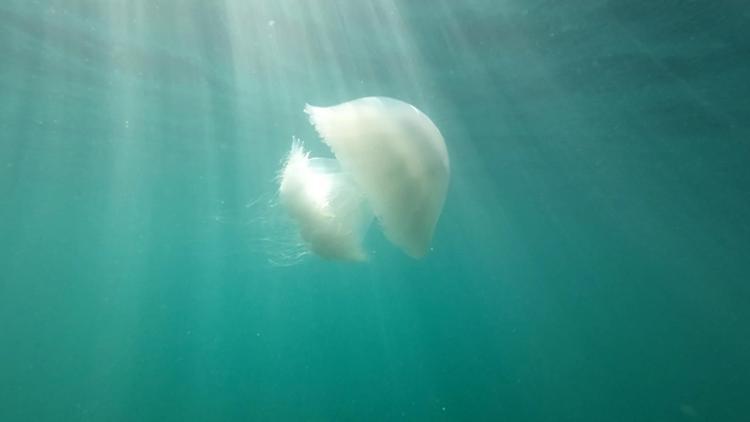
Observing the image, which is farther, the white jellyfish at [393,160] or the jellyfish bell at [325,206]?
the jellyfish bell at [325,206]

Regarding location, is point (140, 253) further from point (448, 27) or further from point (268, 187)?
point (448, 27)

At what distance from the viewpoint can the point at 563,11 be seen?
8391 millimetres

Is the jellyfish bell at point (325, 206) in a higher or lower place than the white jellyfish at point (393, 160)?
lower

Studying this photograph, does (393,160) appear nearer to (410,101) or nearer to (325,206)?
(325,206)

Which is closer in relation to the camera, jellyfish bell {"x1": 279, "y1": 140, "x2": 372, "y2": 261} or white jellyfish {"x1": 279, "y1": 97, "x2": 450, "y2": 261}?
white jellyfish {"x1": 279, "y1": 97, "x2": 450, "y2": 261}

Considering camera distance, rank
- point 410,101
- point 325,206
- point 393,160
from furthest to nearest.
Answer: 1. point 410,101
2. point 325,206
3. point 393,160

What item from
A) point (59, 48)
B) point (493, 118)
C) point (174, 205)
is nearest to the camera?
point (59, 48)

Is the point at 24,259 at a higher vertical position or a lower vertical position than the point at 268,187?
lower

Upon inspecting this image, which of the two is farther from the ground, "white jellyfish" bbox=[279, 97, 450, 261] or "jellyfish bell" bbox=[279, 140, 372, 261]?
"white jellyfish" bbox=[279, 97, 450, 261]

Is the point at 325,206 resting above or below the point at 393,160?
below

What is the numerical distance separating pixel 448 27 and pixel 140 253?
52.7 m

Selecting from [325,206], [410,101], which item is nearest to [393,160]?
[325,206]

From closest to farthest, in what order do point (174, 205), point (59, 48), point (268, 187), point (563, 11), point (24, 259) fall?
point (563, 11), point (59, 48), point (268, 187), point (174, 205), point (24, 259)

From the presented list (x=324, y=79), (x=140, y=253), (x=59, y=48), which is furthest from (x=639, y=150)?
(x=140, y=253)
